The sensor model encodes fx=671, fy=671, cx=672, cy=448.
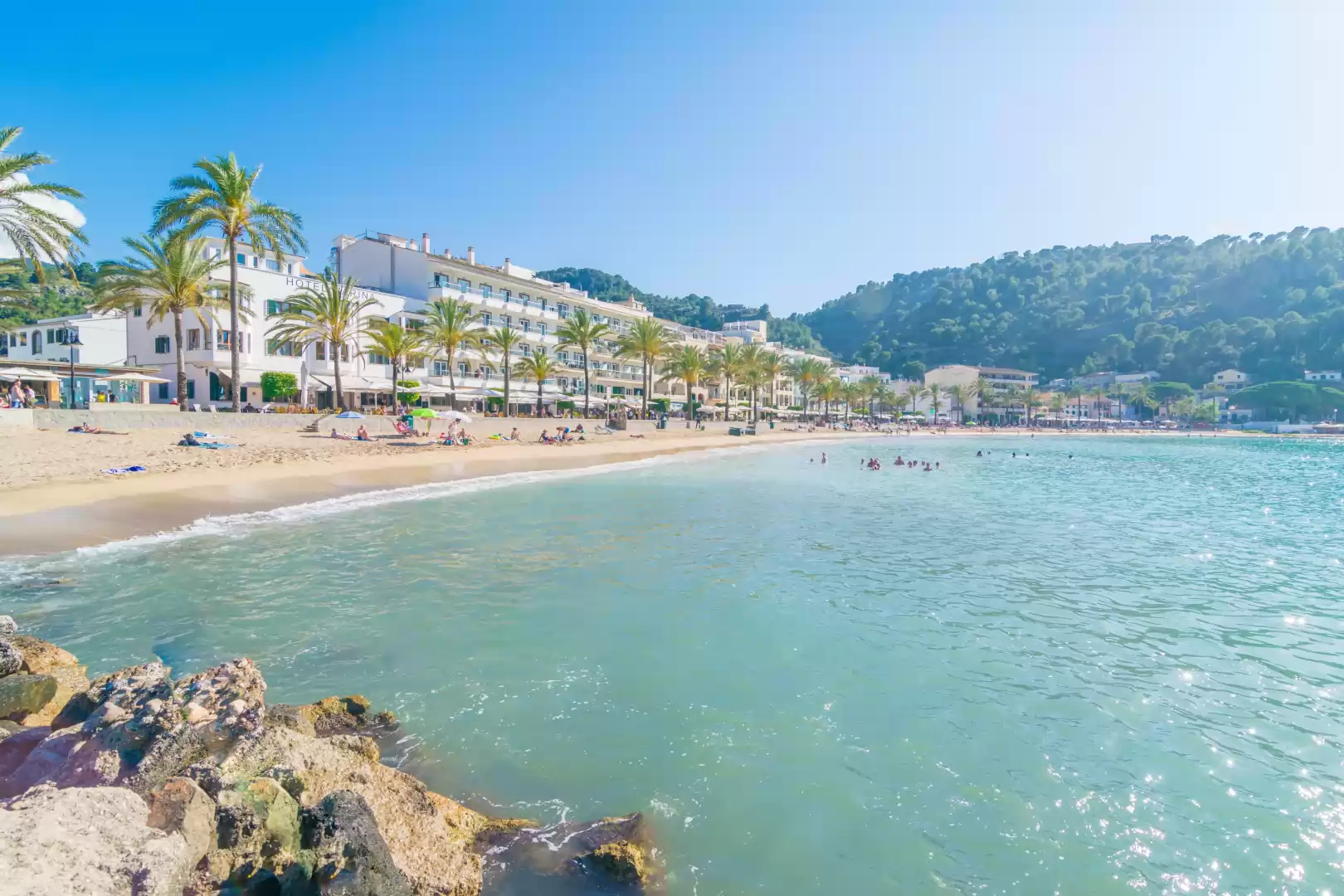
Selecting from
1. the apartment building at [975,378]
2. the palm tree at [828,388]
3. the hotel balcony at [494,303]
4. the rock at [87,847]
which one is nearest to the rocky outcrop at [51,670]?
A: the rock at [87,847]

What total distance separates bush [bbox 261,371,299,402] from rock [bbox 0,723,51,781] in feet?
130

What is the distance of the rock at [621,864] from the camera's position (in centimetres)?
462

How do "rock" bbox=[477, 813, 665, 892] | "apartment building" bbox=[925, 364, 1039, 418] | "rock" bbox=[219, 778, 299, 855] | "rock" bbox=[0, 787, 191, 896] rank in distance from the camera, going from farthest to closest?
1. "apartment building" bbox=[925, 364, 1039, 418]
2. "rock" bbox=[477, 813, 665, 892]
3. "rock" bbox=[219, 778, 299, 855]
4. "rock" bbox=[0, 787, 191, 896]

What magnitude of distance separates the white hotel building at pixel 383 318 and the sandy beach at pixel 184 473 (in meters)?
11.9

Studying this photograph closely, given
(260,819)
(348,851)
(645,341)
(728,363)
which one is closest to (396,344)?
(645,341)

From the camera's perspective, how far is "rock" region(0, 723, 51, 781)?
4.84 m

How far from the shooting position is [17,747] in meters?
5.03

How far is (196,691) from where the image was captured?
543cm

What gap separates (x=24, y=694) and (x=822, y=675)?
7.82m

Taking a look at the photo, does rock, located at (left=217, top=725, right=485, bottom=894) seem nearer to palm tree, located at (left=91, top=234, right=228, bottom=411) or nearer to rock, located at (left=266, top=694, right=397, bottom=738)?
rock, located at (left=266, top=694, right=397, bottom=738)

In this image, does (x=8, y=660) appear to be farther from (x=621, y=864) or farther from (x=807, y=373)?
(x=807, y=373)

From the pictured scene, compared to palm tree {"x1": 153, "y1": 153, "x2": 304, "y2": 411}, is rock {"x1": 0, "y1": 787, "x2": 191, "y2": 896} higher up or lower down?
lower down

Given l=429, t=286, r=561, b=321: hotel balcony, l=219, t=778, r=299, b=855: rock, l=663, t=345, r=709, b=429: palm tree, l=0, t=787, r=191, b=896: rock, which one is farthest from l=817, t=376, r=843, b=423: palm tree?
l=0, t=787, r=191, b=896: rock

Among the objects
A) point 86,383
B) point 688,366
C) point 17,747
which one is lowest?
point 17,747
